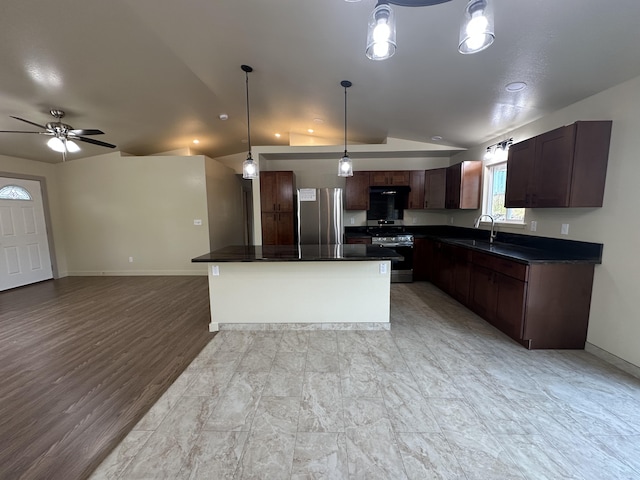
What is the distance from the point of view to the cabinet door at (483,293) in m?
2.93

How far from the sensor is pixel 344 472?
1.33 m

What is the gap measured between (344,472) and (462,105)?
3.61 m

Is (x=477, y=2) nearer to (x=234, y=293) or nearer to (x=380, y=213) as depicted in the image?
(x=234, y=293)

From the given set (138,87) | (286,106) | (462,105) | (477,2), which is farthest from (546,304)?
(138,87)

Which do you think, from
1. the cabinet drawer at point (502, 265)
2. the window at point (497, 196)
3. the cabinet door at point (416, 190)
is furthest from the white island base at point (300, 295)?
the cabinet door at point (416, 190)

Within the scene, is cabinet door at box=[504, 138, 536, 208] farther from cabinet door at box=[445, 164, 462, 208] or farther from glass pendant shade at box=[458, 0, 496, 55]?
glass pendant shade at box=[458, 0, 496, 55]

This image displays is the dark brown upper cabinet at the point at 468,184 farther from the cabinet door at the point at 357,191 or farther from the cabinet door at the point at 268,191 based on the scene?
the cabinet door at the point at 268,191

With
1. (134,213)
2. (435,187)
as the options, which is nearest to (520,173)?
(435,187)

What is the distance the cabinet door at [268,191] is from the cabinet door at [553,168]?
3.73 m

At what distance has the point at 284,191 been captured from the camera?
15.7ft

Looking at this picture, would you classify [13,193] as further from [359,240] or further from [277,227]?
[359,240]

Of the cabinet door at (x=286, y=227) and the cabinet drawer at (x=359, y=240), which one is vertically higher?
the cabinet door at (x=286, y=227)

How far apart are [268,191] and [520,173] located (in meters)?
3.73

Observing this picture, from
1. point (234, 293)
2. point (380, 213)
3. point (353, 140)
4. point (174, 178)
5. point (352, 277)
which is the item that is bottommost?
point (234, 293)
